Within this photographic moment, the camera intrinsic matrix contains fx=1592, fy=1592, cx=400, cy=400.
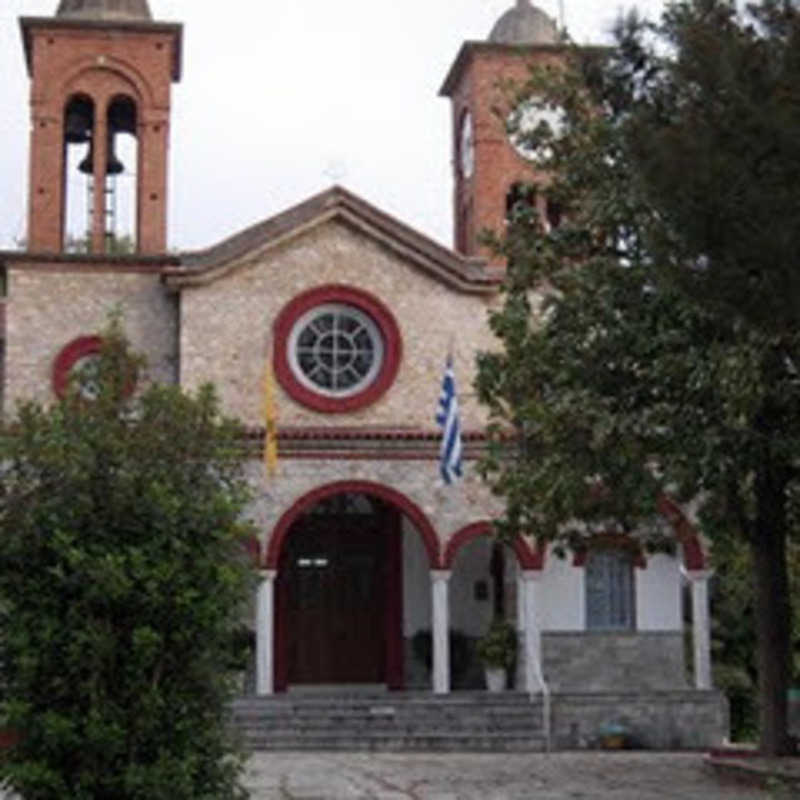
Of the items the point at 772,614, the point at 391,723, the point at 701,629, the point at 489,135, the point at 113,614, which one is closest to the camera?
the point at 113,614

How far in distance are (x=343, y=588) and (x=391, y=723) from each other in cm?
467

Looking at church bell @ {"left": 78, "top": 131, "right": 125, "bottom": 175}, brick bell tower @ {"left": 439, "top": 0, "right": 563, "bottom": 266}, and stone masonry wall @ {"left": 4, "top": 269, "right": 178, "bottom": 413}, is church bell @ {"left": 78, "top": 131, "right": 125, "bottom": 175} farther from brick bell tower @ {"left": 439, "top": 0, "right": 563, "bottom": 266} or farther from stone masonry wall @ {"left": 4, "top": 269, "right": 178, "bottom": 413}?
brick bell tower @ {"left": 439, "top": 0, "right": 563, "bottom": 266}

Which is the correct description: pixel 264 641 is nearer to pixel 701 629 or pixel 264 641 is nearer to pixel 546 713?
pixel 546 713

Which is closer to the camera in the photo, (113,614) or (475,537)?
(113,614)

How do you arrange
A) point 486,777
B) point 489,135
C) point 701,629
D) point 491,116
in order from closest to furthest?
1. point 486,777
2. point 701,629
3. point 491,116
4. point 489,135

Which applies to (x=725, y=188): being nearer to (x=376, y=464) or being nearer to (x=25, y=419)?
(x=25, y=419)

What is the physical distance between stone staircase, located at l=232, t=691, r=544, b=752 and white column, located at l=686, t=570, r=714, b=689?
2731 mm

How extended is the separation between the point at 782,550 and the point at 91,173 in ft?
50.8

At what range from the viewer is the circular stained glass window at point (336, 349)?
86.3 ft

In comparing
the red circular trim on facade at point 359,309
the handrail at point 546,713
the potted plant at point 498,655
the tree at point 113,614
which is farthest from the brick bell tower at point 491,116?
the tree at point 113,614

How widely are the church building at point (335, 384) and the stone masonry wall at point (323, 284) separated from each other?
3cm

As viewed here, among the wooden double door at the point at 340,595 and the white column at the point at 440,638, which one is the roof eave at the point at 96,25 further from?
the white column at the point at 440,638

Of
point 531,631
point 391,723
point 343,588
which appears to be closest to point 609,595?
point 531,631

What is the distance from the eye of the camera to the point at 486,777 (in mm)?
17328
